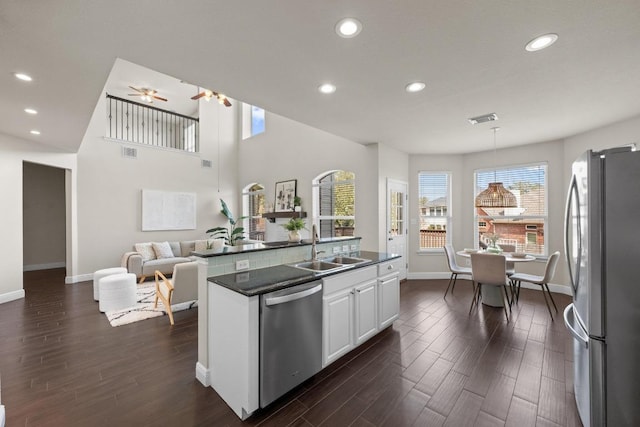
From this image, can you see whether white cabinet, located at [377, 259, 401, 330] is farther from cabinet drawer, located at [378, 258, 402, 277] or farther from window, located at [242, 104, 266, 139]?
window, located at [242, 104, 266, 139]

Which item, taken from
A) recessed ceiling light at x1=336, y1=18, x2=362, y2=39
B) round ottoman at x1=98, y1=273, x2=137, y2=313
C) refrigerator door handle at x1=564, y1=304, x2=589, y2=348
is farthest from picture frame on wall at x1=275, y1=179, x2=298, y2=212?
refrigerator door handle at x1=564, y1=304, x2=589, y2=348

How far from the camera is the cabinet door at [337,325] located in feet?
7.75

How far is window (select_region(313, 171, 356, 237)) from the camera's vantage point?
19.0 feet

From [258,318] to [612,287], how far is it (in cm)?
221

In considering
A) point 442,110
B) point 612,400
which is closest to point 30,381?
point 612,400

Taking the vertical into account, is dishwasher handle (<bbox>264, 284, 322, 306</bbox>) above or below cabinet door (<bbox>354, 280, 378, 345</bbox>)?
above

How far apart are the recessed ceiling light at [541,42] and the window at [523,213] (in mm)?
3884

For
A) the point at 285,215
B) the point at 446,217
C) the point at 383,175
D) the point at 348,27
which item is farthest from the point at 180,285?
the point at 446,217

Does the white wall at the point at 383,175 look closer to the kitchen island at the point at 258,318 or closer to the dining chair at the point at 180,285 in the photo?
the kitchen island at the point at 258,318

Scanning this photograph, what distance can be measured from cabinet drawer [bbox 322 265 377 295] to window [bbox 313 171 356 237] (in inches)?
106

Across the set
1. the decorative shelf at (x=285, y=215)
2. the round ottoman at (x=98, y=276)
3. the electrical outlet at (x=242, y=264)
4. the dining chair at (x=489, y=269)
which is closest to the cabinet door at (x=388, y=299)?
the dining chair at (x=489, y=269)

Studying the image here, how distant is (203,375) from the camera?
226 cm

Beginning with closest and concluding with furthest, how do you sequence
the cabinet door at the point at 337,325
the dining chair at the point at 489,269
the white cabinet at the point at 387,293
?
the cabinet door at the point at 337,325
the white cabinet at the point at 387,293
the dining chair at the point at 489,269

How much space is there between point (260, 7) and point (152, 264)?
5.99 meters
